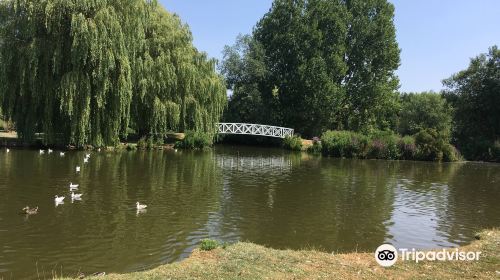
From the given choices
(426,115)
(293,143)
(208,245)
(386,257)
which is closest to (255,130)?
(293,143)

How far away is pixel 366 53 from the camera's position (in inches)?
2285

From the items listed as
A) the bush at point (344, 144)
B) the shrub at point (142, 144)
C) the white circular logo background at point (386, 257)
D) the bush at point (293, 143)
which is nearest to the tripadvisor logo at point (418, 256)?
the white circular logo background at point (386, 257)

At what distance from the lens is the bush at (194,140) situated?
42.3 meters

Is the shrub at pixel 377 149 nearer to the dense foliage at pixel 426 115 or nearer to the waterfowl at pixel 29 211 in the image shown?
the dense foliage at pixel 426 115

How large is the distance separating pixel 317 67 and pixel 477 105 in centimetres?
1850

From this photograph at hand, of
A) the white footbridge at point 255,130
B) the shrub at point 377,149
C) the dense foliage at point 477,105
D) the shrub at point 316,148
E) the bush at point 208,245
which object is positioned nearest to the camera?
the bush at point 208,245

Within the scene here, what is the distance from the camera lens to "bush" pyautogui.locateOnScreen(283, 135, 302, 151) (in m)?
49.8

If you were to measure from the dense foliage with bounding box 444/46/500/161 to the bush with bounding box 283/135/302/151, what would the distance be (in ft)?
56.1

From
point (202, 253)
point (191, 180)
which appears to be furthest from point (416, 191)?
point (202, 253)

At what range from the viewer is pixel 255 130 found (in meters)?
53.9

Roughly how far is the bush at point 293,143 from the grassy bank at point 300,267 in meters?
39.7

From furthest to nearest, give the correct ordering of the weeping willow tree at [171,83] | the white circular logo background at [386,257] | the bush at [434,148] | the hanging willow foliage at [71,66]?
the bush at [434,148], the weeping willow tree at [171,83], the hanging willow foliage at [71,66], the white circular logo background at [386,257]

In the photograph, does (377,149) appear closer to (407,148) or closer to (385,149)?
(385,149)

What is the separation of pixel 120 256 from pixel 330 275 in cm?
488
